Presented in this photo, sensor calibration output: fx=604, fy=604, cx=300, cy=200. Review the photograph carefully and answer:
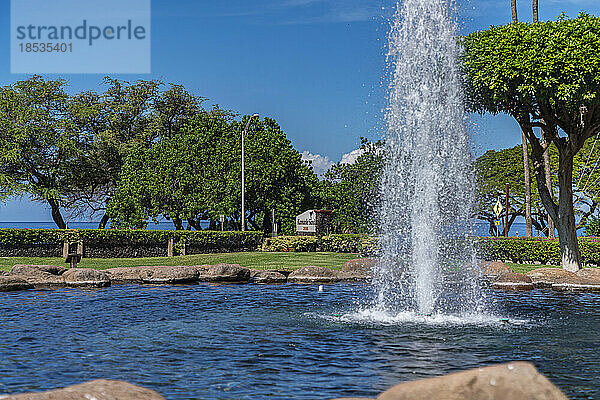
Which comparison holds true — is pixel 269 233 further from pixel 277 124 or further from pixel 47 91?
pixel 47 91

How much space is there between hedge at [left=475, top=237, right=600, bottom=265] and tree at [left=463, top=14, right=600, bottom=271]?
6.70 metres

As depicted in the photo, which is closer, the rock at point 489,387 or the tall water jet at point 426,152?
the rock at point 489,387

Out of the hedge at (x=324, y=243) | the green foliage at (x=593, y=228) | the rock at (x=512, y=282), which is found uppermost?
the green foliage at (x=593, y=228)

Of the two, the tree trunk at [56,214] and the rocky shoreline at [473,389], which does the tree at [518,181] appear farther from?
the rocky shoreline at [473,389]

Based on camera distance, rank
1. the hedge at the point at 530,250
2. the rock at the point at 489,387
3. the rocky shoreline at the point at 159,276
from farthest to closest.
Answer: the hedge at the point at 530,250, the rocky shoreline at the point at 159,276, the rock at the point at 489,387

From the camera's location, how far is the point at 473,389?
201 inches

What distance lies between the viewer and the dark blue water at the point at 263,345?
741 centimetres

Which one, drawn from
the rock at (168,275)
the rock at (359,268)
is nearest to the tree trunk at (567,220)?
the rock at (359,268)

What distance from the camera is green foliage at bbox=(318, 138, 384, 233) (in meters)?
43.5

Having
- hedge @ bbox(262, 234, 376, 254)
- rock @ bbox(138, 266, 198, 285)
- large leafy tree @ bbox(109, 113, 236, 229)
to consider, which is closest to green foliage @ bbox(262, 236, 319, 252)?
hedge @ bbox(262, 234, 376, 254)

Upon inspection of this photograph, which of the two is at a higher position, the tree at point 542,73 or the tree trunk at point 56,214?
the tree at point 542,73

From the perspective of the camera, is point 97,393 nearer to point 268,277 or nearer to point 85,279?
point 85,279

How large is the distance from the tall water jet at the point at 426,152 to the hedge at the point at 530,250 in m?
10.1

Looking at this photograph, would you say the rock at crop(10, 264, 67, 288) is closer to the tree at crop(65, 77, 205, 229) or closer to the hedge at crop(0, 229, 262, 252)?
the hedge at crop(0, 229, 262, 252)
